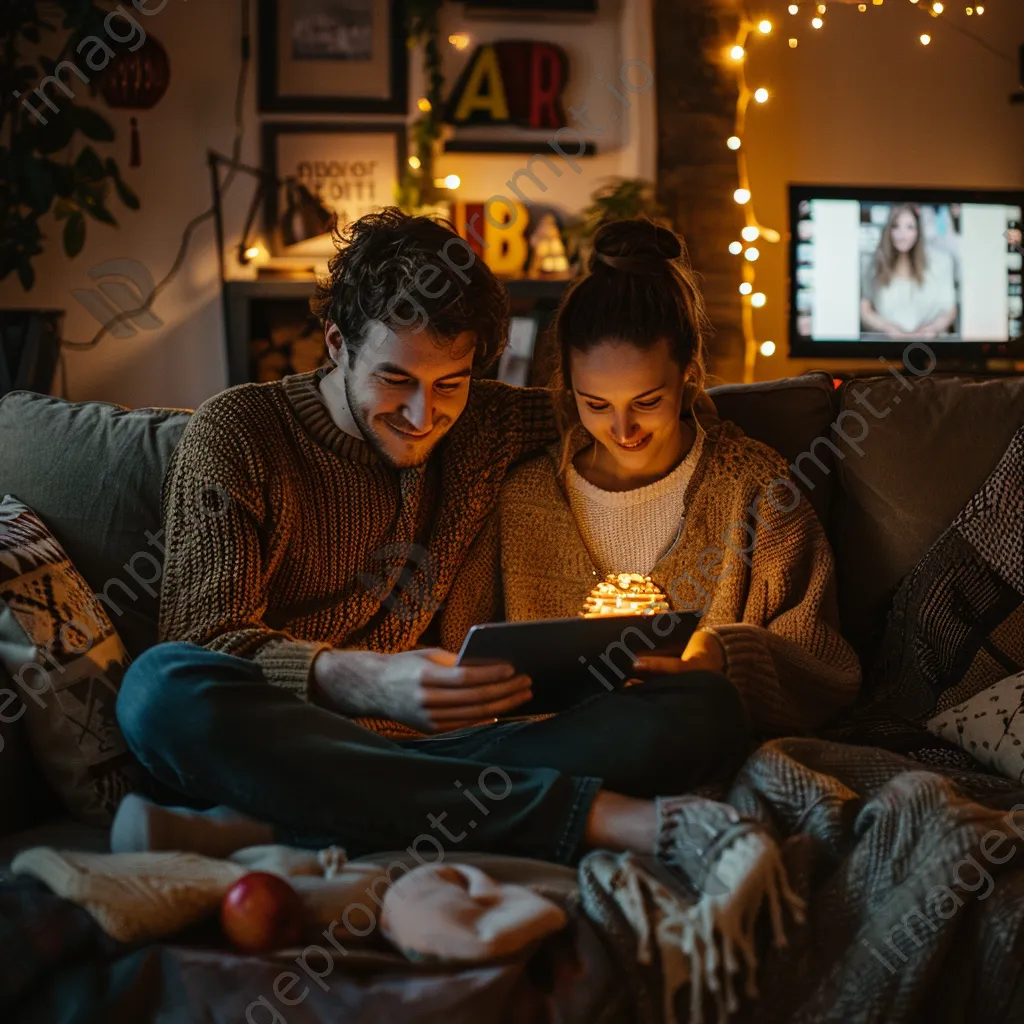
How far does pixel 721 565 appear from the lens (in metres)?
1.74

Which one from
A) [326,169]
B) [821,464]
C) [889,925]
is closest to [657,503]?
[821,464]

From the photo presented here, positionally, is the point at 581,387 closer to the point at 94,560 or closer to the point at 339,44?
the point at 94,560

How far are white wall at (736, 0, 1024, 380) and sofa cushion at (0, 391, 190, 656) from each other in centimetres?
298

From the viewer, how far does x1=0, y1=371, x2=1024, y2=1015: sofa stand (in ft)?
5.73

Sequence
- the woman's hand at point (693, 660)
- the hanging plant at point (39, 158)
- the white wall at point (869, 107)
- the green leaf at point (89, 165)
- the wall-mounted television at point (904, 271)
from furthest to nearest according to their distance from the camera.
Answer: the white wall at point (869, 107), the wall-mounted television at point (904, 271), the green leaf at point (89, 165), the hanging plant at point (39, 158), the woman's hand at point (693, 660)

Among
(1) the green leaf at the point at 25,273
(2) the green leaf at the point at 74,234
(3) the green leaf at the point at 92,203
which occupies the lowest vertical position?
(1) the green leaf at the point at 25,273

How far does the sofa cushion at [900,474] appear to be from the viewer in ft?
5.90

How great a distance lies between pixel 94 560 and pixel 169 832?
61cm

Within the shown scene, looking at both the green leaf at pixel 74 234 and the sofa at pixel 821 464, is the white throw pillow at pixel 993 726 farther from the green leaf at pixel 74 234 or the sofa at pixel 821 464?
the green leaf at pixel 74 234

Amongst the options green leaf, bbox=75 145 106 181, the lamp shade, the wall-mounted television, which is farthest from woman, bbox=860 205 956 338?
Result: green leaf, bbox=75 145 106 181

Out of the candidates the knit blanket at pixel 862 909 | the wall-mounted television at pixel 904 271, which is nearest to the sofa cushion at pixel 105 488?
the knit blanket at pixel 862 909

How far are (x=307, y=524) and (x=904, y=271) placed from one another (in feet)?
10.6

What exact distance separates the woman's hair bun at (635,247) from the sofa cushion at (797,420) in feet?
0.89

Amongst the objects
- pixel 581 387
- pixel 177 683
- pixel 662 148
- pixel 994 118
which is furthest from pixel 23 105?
pixel 994 118
